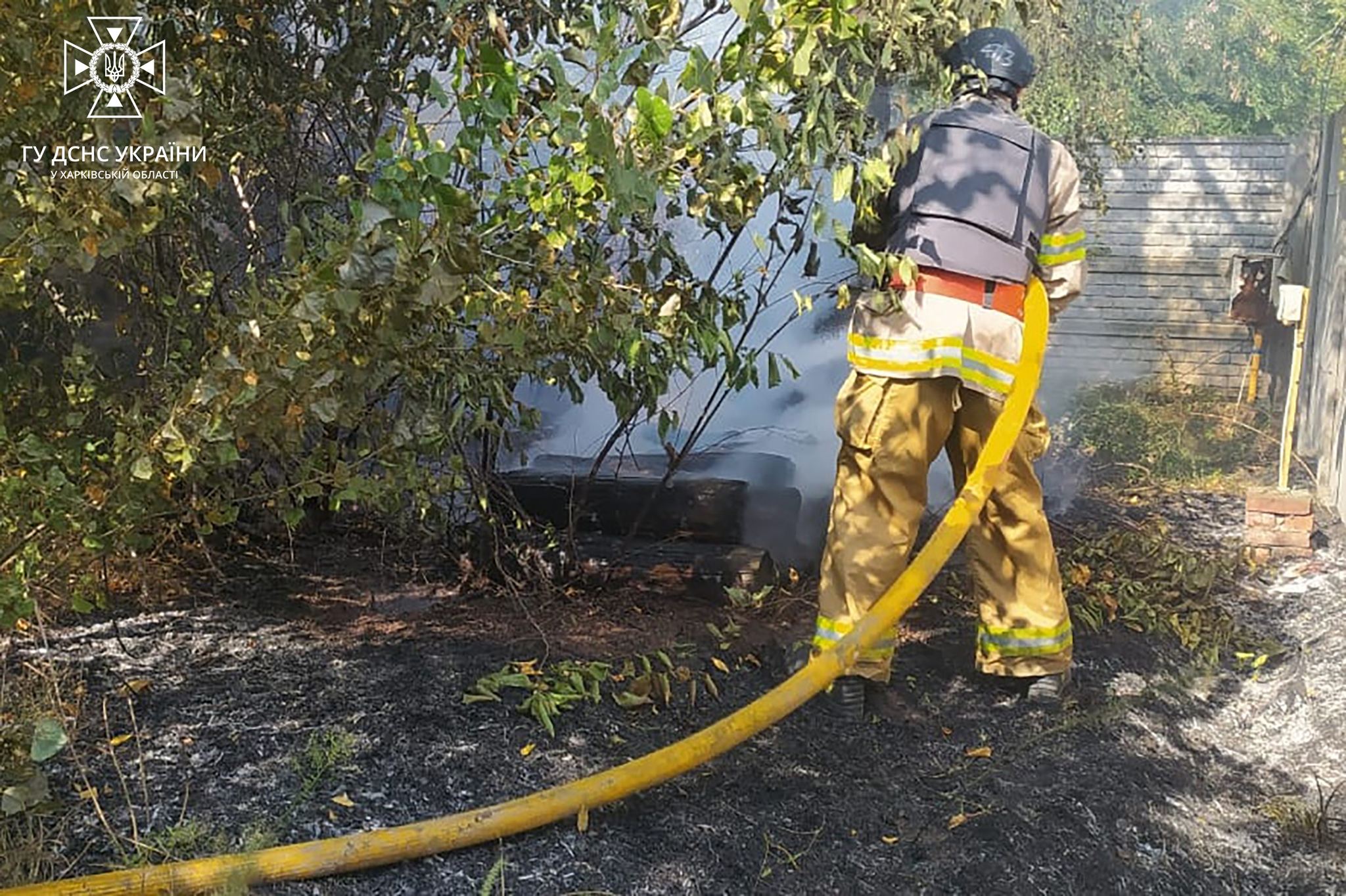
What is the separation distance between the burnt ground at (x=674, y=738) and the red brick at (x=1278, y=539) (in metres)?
1.32

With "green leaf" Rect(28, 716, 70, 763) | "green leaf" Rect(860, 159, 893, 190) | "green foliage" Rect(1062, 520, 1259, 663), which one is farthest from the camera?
"green foliage" Rect(1062, 520, 1259, 663)

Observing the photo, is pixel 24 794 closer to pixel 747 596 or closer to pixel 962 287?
pixel 747 596

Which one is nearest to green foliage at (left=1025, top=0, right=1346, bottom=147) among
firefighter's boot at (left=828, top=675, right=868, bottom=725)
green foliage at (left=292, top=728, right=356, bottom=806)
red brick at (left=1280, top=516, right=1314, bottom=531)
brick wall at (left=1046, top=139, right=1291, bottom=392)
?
brick wall at (left=1046, top=139, right=1291, bottom=392)

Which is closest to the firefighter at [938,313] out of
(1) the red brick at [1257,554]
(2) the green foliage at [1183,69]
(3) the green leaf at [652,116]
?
(3) the green leaf at [652,116]

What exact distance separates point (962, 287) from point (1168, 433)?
481cm

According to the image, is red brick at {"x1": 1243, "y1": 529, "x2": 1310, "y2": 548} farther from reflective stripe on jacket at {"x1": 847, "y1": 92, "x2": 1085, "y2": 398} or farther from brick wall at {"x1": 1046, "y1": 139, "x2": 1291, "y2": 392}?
brick wall at {"x1": 1046, "y1": 139, "x2": 1291, "y2": 392}

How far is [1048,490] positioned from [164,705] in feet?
15.0

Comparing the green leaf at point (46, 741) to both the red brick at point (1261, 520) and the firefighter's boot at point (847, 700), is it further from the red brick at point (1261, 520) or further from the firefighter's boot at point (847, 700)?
the red brick at point (1261, 520)

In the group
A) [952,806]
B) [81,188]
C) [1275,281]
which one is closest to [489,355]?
[81,188]

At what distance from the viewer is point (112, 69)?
253 cm

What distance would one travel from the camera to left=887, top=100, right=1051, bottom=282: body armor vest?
339 cm

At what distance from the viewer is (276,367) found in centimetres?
244

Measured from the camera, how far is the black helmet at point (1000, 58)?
138 inches

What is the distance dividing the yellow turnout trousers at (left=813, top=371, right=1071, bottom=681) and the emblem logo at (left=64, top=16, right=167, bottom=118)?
6.19 feet
